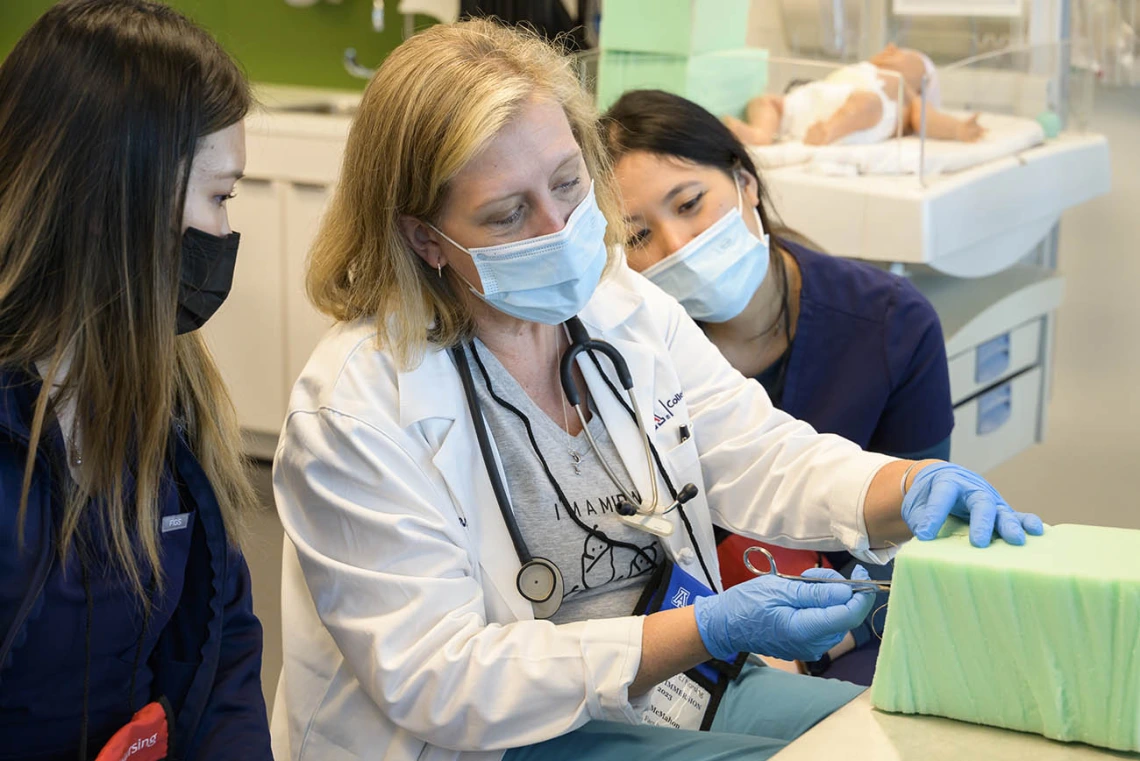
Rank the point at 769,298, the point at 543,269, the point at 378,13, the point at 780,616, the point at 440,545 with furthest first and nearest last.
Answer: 1. the point at 378,13
2. the point at 769,298
3. the point at 543,269
4. the point at 440,545
5. the point at 780,616

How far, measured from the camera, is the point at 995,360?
2.62 m

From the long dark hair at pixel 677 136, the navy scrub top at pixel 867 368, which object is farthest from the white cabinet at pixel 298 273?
the navy scrub top at pixel 867 368

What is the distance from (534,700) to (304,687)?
11.7 inches

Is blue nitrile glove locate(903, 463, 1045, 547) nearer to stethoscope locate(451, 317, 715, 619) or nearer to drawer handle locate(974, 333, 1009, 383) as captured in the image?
stethoscope locate(451, 317, 715, 619)

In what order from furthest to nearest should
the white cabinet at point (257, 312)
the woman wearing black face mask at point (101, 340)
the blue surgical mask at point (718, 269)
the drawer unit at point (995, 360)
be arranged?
the white cabinet at point (257, 312) → the drawer unit at point (995, 360) → the blue surgical mask at point (718, 269) → the woman wearing black face mask at point (101, 340)

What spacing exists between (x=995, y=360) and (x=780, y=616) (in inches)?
64.7

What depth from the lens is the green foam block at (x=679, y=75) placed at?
7.86 feet

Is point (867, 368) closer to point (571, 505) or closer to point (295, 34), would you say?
point (571, 505)

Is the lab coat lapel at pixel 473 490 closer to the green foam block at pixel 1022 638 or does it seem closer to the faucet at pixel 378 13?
the green foam block at pixel 1022 638

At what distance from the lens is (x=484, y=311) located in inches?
57.1

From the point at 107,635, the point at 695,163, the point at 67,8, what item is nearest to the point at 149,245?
the point at 67,8

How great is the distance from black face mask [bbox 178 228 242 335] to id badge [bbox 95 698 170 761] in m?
0.38

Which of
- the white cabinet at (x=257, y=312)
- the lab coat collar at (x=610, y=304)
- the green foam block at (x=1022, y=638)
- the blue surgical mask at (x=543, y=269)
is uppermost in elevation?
the blue surgical mask at (x=543, y=269)

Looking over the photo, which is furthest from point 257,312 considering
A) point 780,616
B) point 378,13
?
point 780,616
